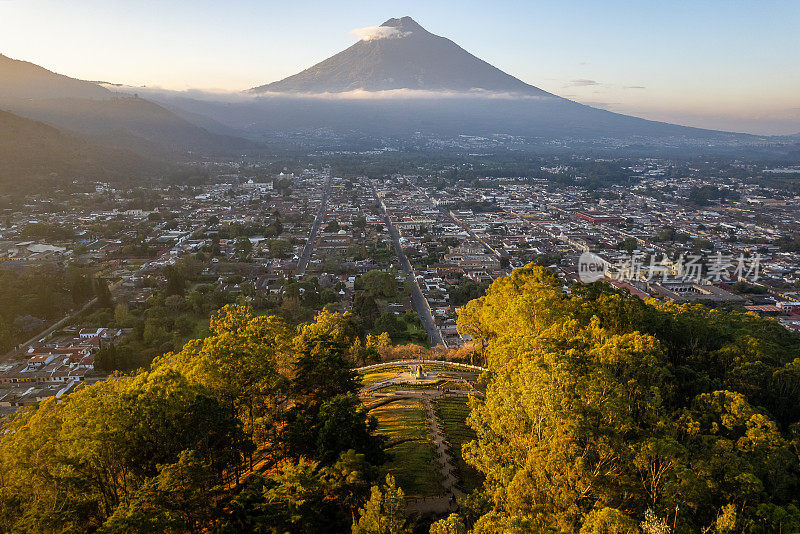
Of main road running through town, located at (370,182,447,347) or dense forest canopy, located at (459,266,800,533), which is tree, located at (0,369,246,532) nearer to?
dense forest canopy, located at (459,266,800,533)

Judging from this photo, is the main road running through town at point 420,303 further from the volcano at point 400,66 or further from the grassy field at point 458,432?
the volcano at point 400,66

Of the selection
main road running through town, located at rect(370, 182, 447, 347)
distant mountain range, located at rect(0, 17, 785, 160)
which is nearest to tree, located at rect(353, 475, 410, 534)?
main road running through town, located at rect(370, 182, 447, 347)

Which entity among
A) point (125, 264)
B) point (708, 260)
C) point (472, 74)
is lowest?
point (125, 264)

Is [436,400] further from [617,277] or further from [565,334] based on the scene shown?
[617,277]

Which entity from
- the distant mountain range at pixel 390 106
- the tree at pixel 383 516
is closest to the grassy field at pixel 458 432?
the tree at pixel 383 516

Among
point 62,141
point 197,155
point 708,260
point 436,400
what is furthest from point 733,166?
point 62,141
